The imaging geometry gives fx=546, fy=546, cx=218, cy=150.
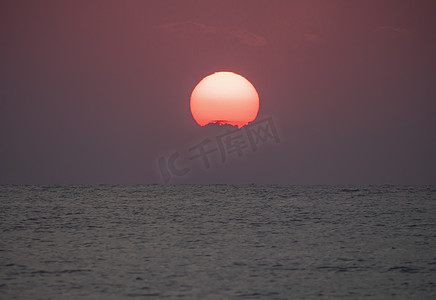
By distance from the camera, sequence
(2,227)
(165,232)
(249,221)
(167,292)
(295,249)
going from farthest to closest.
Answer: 1. (249,221)
2. (2,227)
3. (165,232)
4. (295,249)
5. (167,292)

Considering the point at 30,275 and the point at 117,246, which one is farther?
the point at 117,246

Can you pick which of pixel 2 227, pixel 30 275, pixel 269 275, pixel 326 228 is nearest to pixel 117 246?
pixel 30 275

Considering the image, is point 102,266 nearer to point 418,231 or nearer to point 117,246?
point 117,246

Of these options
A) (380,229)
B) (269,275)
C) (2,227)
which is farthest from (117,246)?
(380,229)

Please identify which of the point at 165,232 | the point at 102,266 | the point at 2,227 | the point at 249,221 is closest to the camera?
the point at 102,266

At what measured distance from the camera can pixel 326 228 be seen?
163 feet

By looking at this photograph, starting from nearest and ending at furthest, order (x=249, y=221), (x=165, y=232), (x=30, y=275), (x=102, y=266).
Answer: (x=30, y=275), (x=102, y=266), (x=165, y=232), (x=249, y=221)

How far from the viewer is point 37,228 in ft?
161

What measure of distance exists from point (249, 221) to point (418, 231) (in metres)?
17.4

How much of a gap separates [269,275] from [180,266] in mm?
4831

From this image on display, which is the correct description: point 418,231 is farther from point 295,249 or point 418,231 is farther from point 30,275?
point 30,275

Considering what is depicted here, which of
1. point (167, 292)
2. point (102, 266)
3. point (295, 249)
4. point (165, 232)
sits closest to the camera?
point (167, 292)

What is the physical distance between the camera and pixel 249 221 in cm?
5756

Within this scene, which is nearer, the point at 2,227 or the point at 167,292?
the point at 167,292
